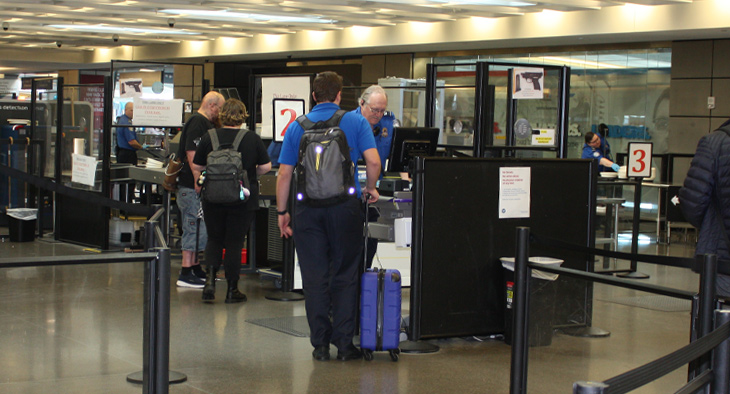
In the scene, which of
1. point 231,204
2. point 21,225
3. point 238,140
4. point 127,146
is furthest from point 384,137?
point 127,146

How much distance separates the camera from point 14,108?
10633mm

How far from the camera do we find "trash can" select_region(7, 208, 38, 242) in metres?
9.14

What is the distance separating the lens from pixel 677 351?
1.81 meters

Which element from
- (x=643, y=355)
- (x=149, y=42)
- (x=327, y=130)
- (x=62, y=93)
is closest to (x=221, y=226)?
(x=327, y=130)

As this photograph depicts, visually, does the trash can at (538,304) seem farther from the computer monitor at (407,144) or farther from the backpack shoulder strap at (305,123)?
the backpack shoulder strap at (305,123)

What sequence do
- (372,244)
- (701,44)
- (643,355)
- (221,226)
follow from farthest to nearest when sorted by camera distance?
(701,44), (221,226), (372,244), (643,355)

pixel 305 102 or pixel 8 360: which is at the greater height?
pixel 305 102

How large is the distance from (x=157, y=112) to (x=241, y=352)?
471 cm

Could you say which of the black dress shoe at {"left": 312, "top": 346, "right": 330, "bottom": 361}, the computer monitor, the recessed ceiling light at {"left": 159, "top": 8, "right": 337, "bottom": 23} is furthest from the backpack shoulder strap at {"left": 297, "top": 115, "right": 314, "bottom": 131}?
the recessed ceiling light at {"left": 159, "top": 8, "right": 337, "bottom": 23}

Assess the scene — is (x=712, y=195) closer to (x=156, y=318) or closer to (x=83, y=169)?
(x=156, y=318)

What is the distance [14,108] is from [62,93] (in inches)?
80.7

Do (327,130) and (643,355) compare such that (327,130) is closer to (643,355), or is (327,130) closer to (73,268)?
(643,355)

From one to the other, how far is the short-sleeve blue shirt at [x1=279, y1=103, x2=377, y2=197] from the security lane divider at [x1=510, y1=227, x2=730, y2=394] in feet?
4.84

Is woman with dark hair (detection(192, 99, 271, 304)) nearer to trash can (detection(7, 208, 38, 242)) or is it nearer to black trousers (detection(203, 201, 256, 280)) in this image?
black trousers (detection(203, 201, 256, 280))
